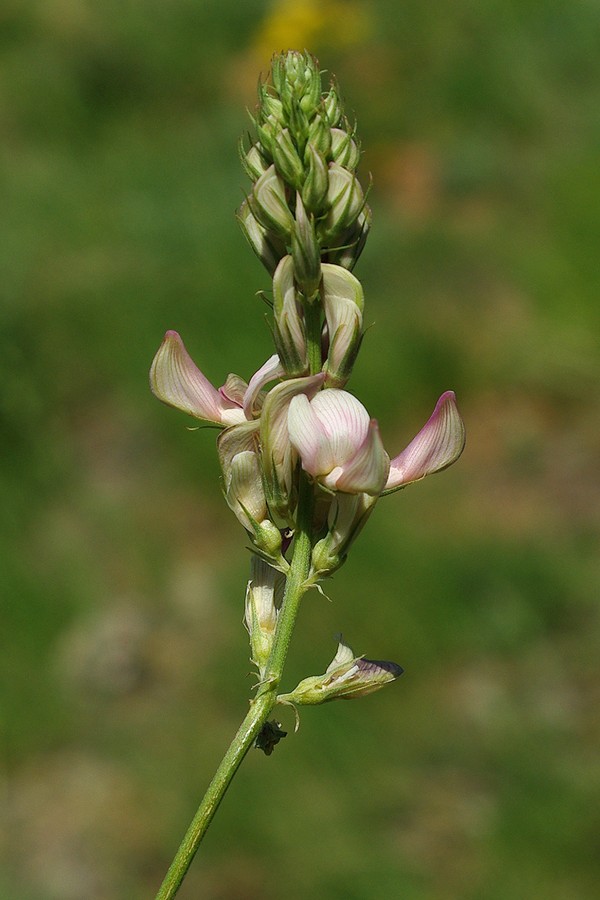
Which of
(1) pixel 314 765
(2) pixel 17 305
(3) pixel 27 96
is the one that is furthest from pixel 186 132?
(1) pixel 314 765

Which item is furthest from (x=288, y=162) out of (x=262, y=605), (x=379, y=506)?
(x=379, y=506)

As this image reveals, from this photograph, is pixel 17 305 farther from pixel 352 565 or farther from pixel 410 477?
pixel 410 477

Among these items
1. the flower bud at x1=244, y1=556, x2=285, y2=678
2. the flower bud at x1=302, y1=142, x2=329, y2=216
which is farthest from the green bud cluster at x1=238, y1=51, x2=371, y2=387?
the flower bud at x1=244, y1=556, x2=285, y2=678

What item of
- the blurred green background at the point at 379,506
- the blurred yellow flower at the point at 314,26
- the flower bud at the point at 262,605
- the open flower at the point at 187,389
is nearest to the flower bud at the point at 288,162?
the open flower at the point at 187,389

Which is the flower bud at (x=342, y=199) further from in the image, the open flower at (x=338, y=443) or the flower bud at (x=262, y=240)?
the open flower at (x=338, y=443)

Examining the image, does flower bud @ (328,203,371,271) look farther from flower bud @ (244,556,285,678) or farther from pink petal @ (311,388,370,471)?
flower bud @ (244,556,285,678)
